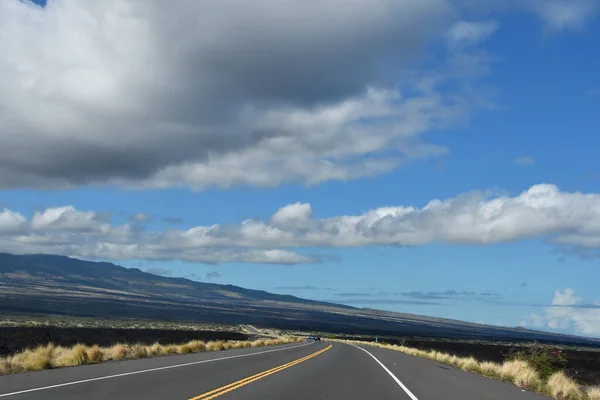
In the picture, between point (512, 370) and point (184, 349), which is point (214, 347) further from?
point (512, 370)

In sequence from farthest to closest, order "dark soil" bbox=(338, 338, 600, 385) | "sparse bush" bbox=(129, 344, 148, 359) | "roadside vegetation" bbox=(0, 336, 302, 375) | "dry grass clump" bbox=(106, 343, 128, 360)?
"dark soil" bbox=(338, 338, 600, 385) < "sparse bush" bbox=(129, 344, 148, 359) < "dry grass clump" bbox=(106, 343, 128, 360) < "roadside vegetation" bbox=(0, 336, 302, 375)

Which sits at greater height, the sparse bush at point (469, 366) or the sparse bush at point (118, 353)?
the sparse bush at point (469, 366)

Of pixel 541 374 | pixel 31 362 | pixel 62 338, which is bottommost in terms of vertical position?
pixel 62 338

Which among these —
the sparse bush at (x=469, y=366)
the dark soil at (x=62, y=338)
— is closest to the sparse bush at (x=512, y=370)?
the sparse bush at (x=469, y=366)

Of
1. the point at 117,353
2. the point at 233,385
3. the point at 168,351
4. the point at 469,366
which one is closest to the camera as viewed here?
the point at 233,385

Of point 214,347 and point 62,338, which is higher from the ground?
point 214,347

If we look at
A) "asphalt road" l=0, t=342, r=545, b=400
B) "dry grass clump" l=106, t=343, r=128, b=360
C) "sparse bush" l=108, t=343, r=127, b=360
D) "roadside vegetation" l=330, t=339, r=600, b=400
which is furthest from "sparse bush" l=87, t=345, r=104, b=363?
"roadside vegetation" l=330, t=339, r=600, b=400

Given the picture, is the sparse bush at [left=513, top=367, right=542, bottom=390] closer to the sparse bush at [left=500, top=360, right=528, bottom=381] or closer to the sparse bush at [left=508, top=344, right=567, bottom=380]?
the sparse bush at [left=500, top=360, right=528, bottom=381]

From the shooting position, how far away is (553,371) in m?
27.9

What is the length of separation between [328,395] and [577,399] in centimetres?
749

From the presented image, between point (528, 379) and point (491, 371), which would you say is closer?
point (528, 379)

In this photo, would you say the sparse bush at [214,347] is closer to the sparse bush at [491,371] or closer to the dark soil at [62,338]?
the dark soil at [62,338]

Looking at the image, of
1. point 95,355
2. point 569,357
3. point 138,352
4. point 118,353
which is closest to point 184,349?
point 138,352

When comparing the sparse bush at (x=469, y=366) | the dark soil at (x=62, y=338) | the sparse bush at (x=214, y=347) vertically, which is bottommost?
the dark soil at (x=62, y=338)
